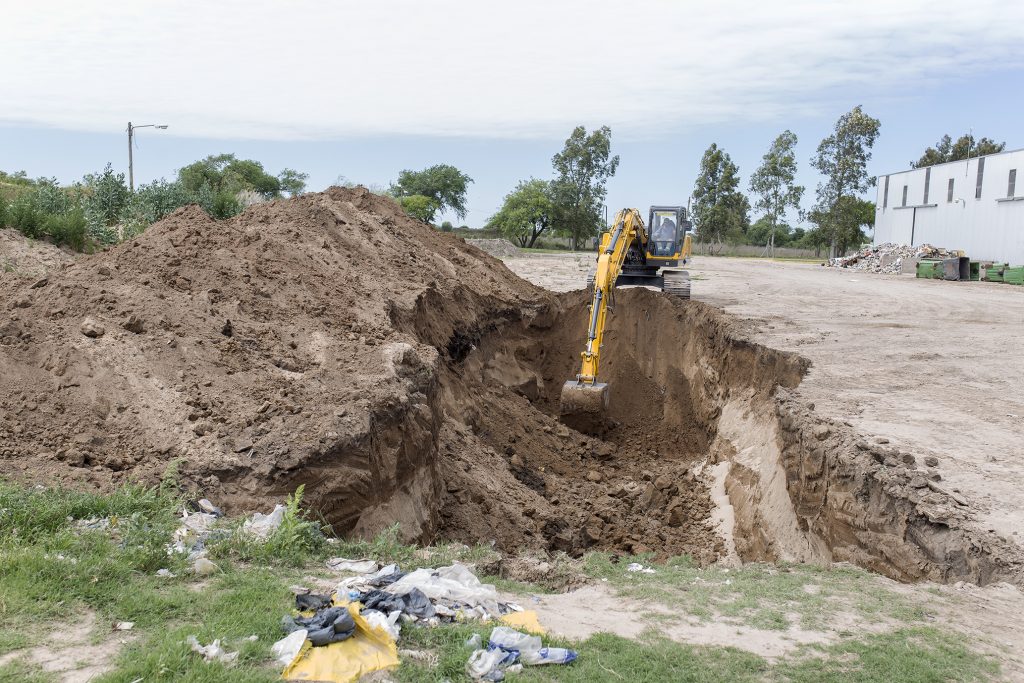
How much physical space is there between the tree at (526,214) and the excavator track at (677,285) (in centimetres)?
4310

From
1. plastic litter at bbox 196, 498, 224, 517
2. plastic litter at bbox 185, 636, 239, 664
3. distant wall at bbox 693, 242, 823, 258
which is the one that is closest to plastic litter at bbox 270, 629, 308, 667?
plastic litter at bbox 185, 636, 239, 664

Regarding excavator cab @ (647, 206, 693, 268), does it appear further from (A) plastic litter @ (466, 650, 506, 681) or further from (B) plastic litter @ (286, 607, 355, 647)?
(B) plastic litter @ (286, 607, 355, 647)

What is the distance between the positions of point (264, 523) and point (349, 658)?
6.94ft

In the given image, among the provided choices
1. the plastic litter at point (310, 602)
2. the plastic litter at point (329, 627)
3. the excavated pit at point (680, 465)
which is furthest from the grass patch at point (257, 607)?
the excavated pit at point (680, 465)

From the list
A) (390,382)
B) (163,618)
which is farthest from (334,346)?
(163,618)

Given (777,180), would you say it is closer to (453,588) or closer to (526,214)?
(526,214)

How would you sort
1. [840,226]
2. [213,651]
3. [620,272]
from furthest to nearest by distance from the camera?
[840,226], [620,272], [213,651]

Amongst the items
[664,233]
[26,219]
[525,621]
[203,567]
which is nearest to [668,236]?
[664,233]

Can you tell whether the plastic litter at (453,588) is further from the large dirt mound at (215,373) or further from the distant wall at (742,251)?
the distant wall at (742,251)

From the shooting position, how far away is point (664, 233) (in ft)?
62.3

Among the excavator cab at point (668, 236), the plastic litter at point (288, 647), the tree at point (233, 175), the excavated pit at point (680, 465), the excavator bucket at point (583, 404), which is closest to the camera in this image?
the plastic litter at point (288, 647)

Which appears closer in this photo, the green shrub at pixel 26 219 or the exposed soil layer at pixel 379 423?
the exposed soil layer at pixel 379 423

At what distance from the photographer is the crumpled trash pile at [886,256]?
3912cm

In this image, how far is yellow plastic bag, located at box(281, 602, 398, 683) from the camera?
12.9 feet
